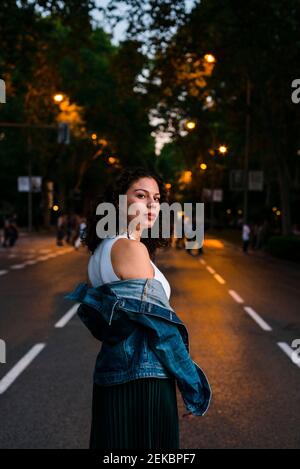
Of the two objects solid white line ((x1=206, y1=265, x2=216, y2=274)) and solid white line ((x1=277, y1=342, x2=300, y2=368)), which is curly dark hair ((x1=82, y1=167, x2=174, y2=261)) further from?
solid white line ((x1=206, y1=265, x2=216, y2=274))

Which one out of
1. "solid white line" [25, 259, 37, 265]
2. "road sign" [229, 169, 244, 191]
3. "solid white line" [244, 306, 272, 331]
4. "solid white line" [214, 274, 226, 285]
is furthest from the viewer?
"road sign" [229, 169, 244, 191]

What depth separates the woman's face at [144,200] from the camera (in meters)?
2.96

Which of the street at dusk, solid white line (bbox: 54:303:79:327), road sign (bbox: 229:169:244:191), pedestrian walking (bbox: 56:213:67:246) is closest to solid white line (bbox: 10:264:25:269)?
the street at dusk

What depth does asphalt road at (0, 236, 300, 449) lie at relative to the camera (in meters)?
5.07

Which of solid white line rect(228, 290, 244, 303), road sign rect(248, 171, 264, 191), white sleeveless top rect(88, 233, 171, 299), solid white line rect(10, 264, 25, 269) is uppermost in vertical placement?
road sign rect(248, 171, 264, 191)

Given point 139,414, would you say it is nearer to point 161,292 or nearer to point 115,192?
point 161,292

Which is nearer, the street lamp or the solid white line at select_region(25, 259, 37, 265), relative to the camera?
the solid white line at select_region(25, 259, 37, 265)

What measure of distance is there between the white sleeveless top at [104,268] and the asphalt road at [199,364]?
0.75m

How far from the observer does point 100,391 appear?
9.42 ft

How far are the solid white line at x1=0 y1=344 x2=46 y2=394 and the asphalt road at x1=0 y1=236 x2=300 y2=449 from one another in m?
0.01

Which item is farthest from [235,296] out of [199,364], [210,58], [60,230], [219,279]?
[60,230]

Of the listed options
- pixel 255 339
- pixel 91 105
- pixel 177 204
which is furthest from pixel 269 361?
pixel 91 105

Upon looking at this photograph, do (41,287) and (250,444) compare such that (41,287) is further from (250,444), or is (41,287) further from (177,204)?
(177,204)

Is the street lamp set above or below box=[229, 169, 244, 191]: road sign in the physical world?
above
